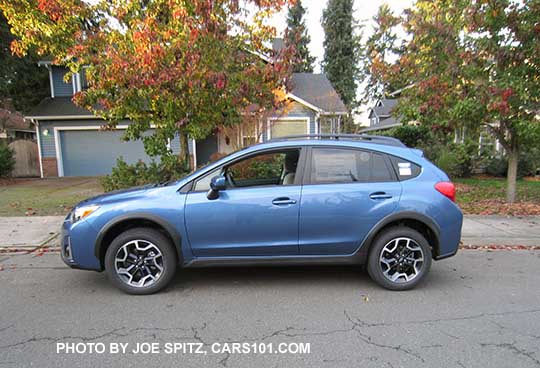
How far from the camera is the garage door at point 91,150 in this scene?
49.2 feet

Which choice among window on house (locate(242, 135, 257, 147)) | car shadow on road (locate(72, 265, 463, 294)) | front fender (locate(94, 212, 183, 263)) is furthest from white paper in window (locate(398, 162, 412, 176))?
window on house (locate(242, 135, 257, 147))

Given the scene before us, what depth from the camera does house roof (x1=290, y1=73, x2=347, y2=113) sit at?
15383mm

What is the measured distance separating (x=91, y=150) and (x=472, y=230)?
607 inches

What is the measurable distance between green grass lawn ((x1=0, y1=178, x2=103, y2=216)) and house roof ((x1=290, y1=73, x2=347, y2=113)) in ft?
30.2

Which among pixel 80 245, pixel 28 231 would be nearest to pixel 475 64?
pixel 80 245

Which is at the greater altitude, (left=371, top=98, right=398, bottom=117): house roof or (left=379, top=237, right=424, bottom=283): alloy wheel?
(left=371, top=98, right=398, bottom=117): house roof

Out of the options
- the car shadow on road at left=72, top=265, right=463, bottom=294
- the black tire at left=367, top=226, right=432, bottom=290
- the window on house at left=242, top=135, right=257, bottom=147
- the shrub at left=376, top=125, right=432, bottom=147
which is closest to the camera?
the black tire at left=367, top=226, right=432, bottom=290

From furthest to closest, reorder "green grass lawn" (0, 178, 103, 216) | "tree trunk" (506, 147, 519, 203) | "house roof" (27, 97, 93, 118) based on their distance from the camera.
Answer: "house roof" (27, 97, 93, 118) → "tree trunk" (506, 147, 519, 203) → "green grass lawn" (0, 178, 103, 216)

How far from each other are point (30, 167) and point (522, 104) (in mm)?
19356

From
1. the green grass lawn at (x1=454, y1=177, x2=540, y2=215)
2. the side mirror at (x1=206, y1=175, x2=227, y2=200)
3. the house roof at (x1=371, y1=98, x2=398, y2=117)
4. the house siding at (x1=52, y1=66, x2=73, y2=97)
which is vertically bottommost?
the green grass lawn at (x1=454, y1=177, x2=540, y2=215)

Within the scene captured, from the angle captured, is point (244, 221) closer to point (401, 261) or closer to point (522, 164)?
point (401, 261)

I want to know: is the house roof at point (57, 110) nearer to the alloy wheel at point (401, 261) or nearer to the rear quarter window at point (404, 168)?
the rear quarter window at point (404, 168)

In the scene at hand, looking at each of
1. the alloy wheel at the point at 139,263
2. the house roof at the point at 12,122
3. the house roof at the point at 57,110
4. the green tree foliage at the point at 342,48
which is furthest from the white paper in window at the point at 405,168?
the green tree foliage at the point at 342,48

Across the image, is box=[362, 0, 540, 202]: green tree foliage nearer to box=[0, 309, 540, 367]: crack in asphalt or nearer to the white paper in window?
the white paper in window
